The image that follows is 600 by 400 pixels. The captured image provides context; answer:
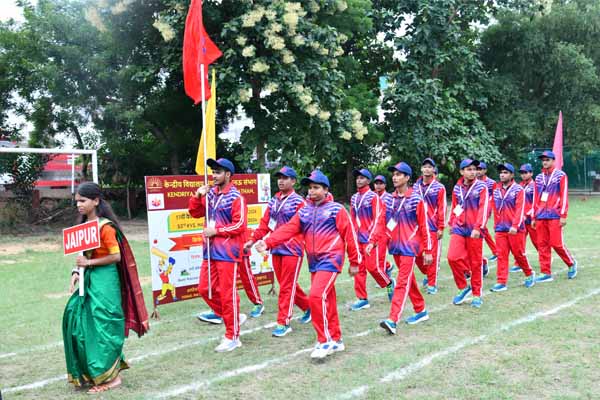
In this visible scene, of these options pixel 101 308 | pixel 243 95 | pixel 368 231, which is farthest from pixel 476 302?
pixel 243 95

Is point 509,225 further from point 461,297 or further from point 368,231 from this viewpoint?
point 368,231

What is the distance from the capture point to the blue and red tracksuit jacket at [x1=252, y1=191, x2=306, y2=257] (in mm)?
6934

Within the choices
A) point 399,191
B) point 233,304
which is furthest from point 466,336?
point 233,304

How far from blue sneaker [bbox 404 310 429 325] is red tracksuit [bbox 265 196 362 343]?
59.6 inches

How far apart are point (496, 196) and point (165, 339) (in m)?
5.77

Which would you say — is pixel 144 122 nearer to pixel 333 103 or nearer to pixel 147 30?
pixel 147 30

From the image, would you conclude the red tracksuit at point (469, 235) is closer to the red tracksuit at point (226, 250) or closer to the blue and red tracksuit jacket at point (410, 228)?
the blue and red tracksuit jacket at point (410, 228)

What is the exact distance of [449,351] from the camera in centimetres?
582

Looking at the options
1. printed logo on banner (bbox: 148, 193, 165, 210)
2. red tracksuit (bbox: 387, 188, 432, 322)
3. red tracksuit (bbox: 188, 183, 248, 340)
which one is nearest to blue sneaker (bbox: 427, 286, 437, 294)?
A: red tracksuit (bbox: 387, 188, 432, 322)

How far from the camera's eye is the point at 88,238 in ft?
15.9

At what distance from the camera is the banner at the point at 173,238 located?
768 centimetres

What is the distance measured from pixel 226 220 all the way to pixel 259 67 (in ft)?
29.6

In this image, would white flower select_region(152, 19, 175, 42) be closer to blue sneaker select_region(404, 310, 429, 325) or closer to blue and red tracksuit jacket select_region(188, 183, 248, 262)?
blue and red tracksuit jacket select_region(188, 183, 248, 262)

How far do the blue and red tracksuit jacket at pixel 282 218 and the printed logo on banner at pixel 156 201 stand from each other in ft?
4.89
